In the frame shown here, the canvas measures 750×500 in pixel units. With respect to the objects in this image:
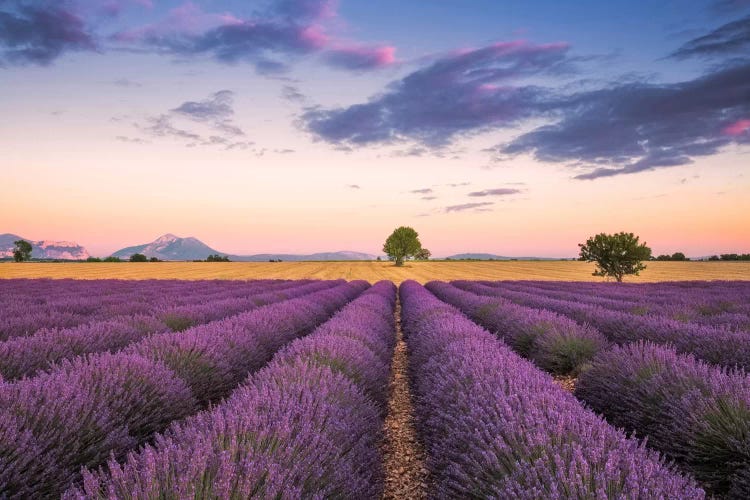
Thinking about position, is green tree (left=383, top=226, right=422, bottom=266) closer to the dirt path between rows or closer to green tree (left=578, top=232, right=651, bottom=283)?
green tree (left=578, top=232, right=651, bottom=283)

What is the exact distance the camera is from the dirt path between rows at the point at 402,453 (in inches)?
130

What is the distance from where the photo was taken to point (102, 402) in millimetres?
2934

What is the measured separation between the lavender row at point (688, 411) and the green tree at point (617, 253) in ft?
79.9

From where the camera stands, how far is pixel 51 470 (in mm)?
2330

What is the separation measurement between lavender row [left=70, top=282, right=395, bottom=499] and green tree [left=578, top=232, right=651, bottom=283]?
1041 inches

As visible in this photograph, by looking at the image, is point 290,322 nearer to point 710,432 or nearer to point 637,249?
point 710,432

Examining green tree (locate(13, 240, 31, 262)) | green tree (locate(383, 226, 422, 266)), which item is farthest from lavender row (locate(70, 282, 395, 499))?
green tree (locate(13, 240, 31, 262))

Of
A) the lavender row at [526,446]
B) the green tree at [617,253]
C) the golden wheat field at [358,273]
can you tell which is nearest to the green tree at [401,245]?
the golden wheat field at [358,273]

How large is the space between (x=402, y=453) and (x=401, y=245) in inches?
2107

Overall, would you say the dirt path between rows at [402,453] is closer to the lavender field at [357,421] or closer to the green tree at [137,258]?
the lavender field at [357,421]

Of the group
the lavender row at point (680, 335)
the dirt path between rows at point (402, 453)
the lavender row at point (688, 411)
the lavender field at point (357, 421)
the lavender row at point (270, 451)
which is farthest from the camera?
the lavender row at point (680, 335)

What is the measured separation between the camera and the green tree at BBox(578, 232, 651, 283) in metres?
25.6

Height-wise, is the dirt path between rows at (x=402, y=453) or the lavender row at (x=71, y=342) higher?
the lavender row at (x=71, y=342)

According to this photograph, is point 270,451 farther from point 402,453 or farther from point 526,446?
point 402,453
